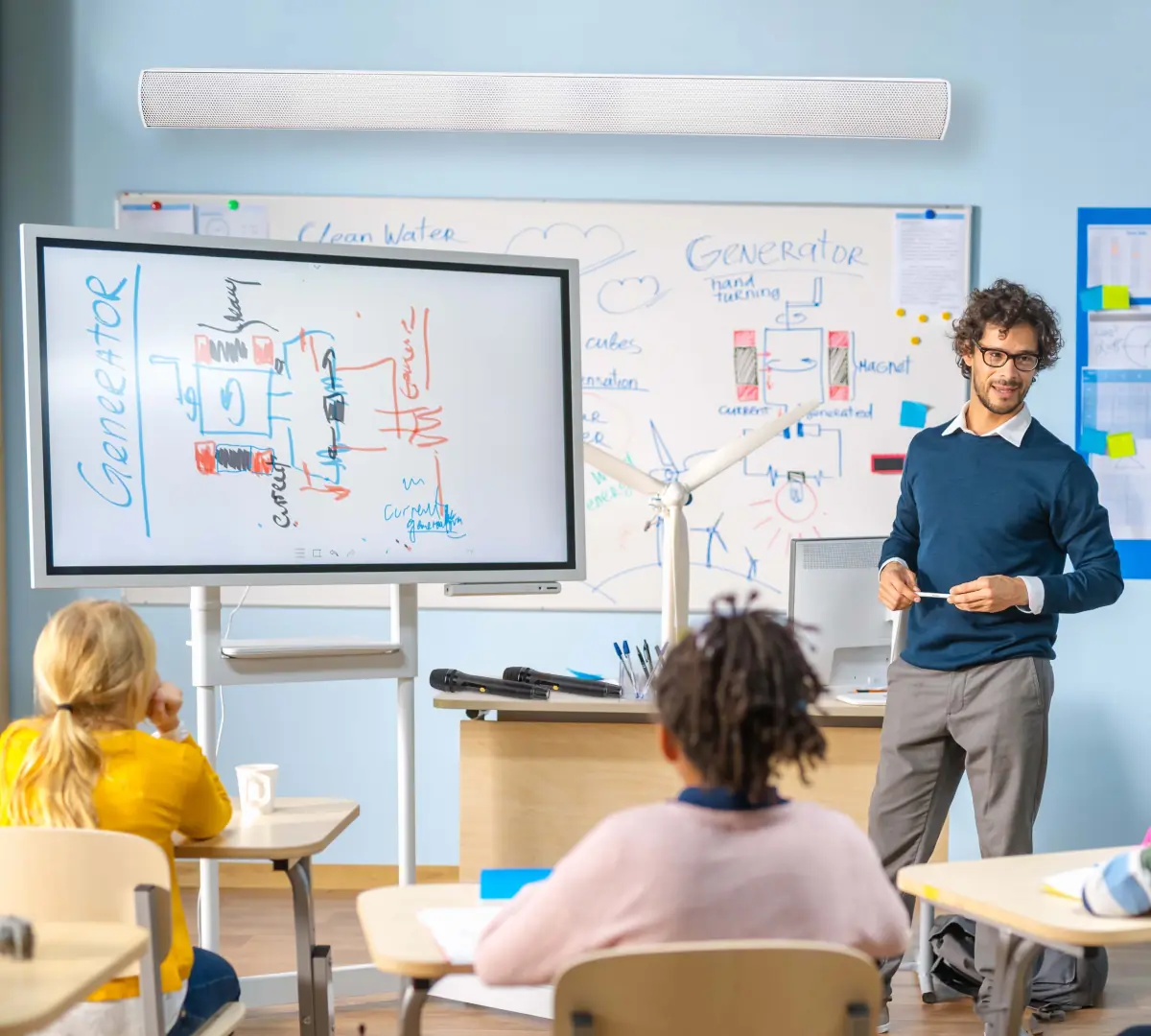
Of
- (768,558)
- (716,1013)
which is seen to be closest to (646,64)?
(768,558)

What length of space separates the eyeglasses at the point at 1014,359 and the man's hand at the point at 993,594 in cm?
46

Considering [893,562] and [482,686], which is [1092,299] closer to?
[893,562]

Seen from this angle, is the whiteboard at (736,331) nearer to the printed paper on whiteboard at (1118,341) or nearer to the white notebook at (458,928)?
the printed paper on whiteboard at (1118,341)

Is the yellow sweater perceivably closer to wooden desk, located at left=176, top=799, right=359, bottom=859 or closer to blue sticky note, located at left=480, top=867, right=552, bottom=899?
wooden desk, located at left=176, top=799, right=359, bottom=859

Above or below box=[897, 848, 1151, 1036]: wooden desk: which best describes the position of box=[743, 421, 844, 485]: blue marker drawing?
above

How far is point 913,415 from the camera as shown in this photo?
384 centimetres

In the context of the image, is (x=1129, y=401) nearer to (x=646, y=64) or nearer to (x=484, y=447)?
(x=646, y=64)

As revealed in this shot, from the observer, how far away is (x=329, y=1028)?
80.8 inches

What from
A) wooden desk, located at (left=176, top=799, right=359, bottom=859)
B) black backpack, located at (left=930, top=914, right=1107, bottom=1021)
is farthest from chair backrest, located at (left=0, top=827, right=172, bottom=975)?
black backpack, located at (left=930, top=914, right=1107, bottom=1021)

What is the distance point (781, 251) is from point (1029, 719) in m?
1.89

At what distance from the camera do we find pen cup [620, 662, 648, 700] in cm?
293

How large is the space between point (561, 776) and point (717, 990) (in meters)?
1.81

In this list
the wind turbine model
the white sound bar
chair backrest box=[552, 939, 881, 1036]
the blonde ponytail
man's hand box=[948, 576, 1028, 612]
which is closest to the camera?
chair backrest box=[552, 939, 881, 1036]

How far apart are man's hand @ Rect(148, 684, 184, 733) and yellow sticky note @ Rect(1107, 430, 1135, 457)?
9.95 feet
